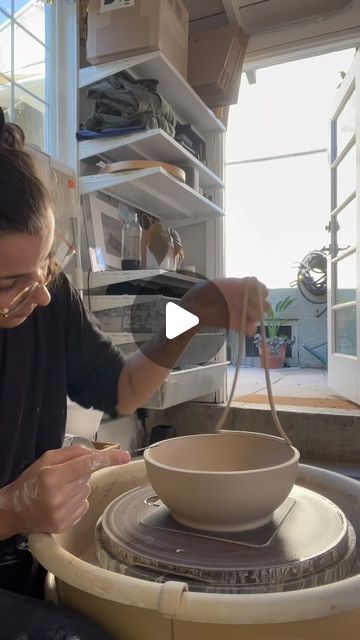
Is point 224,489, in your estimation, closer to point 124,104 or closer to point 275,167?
point 124,104

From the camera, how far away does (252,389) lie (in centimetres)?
244

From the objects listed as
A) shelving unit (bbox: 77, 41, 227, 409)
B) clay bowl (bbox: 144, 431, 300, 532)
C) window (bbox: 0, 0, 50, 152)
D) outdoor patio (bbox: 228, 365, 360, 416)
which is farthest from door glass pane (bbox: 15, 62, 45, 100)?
clay bowl (bbox: 144, 431, 300, 532)

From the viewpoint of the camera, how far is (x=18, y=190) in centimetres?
60

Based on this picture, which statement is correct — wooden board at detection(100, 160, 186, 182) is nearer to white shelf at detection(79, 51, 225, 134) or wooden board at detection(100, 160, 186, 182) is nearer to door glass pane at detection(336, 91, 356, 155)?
white shelf at detection(79, 51, 225, 134)

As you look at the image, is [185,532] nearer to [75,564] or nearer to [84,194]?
[75,564]

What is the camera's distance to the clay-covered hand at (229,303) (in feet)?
1.99

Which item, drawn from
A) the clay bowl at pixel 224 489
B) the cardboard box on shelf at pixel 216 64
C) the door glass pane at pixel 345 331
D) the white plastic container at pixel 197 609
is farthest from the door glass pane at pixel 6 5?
the door glass pane at pixel 345 331

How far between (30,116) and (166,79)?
0.53 meters

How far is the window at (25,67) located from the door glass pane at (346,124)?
144 centimetres

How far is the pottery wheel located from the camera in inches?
19.7

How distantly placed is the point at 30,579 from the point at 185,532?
260 mm

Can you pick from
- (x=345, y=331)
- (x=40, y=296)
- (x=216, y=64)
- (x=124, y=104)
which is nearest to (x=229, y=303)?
(x=40, y=296)

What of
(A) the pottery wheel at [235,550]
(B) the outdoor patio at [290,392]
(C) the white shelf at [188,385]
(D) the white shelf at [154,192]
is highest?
(D) the white shelf at [154,192]

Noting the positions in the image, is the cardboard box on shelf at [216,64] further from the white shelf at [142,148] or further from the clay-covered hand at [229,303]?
the clay-covered hand at [229,303]
